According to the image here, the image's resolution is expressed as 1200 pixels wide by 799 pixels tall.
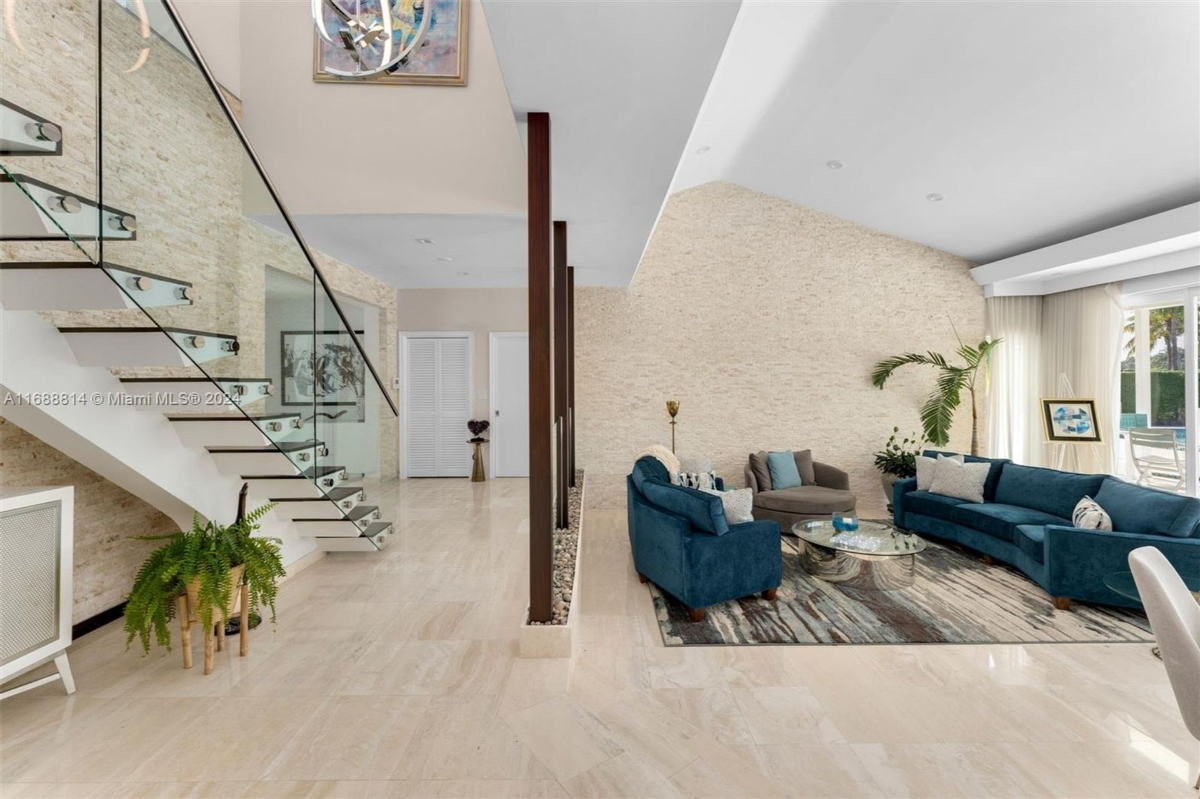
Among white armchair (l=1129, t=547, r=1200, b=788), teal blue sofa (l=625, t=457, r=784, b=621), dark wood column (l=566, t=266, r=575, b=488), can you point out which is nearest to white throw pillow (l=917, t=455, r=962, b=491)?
teal blue sofa (l=625, t=457, r=784, b=621)

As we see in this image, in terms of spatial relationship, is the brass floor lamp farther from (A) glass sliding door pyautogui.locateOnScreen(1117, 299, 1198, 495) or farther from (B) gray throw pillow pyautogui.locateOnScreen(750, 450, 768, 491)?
(A) glass sliding door pyautogui.locateOnScreen(1117, 299, 1198, 495)

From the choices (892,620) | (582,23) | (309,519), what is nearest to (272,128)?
(309,519)

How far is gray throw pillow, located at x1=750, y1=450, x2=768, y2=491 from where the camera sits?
5848 millimetres

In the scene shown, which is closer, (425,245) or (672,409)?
(425,245)

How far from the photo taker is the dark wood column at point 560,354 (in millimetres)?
3959

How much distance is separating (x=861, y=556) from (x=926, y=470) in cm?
218

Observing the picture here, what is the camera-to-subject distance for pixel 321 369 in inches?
123

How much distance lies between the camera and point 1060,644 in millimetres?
3035

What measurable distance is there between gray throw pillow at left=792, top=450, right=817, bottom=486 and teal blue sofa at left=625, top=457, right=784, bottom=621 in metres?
2.58

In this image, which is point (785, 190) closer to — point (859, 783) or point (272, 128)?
point (272, 128)

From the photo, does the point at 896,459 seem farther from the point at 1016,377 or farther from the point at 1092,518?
the point at 1092,518

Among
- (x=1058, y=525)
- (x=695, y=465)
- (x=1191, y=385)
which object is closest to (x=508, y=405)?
(x=695, y=465)

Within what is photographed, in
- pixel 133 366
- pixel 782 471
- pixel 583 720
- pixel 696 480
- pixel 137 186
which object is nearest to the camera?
pixel 137 186

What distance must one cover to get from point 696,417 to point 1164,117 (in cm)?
452
